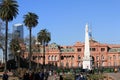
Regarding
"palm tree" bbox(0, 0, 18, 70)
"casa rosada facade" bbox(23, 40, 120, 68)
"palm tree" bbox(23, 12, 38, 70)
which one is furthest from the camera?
"casa rosada facade" bbox(23, 40, 120, 68)

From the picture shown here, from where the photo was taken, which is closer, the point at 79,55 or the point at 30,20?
the point at 30,20

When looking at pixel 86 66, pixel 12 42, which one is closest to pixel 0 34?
pixel 12 42

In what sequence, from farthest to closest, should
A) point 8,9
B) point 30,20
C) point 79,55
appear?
point 79,55 < point 30,20 < point 8,9

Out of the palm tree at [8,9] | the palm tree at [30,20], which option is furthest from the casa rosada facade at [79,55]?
the palm tree at [8,9]

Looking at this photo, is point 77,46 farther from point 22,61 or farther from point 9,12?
point 9,12

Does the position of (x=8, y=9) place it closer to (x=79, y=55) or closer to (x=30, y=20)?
(x=30, y=20)

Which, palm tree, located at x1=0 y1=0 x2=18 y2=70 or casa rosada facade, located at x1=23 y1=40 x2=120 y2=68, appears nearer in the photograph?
palm tree, located at x1=0 y1=0 x2=18 y2=70

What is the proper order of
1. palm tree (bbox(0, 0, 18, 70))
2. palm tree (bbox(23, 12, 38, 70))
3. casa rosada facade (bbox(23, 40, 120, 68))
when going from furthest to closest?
casa rosada facade (bbox(23, 40, 120, 68)), palm tree (bbox(23, 12, 38, 70)), palm tree (bbox(0, 0, 18, 70))

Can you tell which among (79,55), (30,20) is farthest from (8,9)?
(79,55)

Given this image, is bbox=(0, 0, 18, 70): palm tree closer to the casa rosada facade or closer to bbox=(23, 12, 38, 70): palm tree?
bbox=(23, 12, 38, 70): palm tree

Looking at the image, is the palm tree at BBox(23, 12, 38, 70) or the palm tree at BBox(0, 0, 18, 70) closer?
the palm tree at BBox(0, 0, 18, 70)

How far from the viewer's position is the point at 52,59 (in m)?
197

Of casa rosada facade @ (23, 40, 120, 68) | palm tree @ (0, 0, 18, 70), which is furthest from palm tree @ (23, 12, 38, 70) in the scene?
casa rosada facade @ (23, 40, 120, 68)

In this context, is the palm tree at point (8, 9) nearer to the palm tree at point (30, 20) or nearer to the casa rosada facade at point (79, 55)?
the palm tree at point (30, 20)
